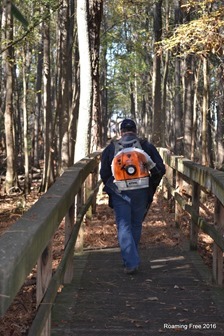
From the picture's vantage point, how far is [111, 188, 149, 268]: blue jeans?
19.9ft

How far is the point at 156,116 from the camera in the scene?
18.2m

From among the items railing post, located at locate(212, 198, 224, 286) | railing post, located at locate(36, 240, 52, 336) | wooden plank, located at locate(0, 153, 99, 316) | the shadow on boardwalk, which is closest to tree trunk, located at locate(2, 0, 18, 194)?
the shadow on boardwalk

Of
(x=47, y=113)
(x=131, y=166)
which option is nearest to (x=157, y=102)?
(x=47, y=113)

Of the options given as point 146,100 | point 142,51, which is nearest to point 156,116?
point 142,51

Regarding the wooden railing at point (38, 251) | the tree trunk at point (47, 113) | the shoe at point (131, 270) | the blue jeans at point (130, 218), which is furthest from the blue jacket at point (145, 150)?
the tree trunk at point (47, 113)

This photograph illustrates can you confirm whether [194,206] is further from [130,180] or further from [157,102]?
[157,102]

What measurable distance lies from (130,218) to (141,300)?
4.64 ft

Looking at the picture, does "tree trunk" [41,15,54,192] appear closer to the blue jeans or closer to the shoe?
the blue jeans

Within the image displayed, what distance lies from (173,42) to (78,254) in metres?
5.16

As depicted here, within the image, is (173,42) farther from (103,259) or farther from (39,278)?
(39,278)

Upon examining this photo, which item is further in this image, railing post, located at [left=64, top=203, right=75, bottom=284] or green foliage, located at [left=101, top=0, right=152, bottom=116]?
green foliage, located at [left=101, top=0, right=152, bottom=116]

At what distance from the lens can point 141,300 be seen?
5.07 meters

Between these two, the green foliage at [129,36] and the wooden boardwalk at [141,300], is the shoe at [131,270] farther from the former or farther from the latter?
the green foliage at [129,36]

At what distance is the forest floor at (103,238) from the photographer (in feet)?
17.7
